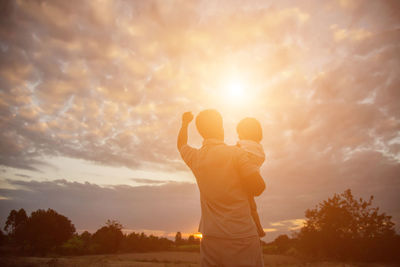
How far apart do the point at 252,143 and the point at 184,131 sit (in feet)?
3.65

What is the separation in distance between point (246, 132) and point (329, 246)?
48217 millimetres

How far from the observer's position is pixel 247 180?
230 centimetres

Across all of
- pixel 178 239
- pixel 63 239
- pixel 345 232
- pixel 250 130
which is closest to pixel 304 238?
pixel 345 232

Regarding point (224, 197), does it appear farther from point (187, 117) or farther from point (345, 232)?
point (345, 232)

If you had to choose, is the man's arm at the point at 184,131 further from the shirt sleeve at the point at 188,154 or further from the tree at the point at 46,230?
the tree at the point at 46,230

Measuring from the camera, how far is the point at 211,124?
2834 millimetres

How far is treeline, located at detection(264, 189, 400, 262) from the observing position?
3684cm

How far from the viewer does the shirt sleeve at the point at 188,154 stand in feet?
9.60

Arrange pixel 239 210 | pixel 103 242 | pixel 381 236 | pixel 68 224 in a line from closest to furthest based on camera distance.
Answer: pixel 239 210 < pixel 381 236 < pixel 103 242 < pixel 68 224

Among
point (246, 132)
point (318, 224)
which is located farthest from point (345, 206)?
point (246, 132)

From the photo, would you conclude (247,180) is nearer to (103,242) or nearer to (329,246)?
(329,246)

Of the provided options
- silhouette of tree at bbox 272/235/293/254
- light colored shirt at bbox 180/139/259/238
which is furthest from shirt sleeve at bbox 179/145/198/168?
silhouette of tree at bbox 272/235/293/254

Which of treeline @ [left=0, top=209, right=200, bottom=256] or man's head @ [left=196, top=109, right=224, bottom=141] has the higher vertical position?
man's head @ [left=196, top=109, right=224, bottom=141]

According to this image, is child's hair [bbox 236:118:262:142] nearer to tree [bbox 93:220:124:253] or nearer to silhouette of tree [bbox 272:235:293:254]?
tree [bbox 93:220:124:253]
